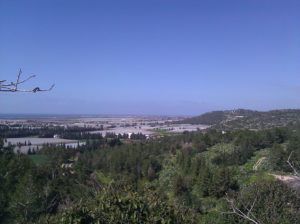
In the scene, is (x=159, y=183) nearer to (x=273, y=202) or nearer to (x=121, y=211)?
(x=273, y=202)

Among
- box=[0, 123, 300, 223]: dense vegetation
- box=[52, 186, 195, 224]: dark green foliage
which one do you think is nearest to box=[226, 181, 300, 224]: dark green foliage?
box=[0, 123, 300, 223]: dense vegetation

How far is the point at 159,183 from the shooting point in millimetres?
37656

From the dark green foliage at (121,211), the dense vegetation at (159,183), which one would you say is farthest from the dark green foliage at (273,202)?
the dark green foliage at (121,211)

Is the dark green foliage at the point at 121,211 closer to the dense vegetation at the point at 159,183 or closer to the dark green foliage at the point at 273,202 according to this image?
the dense vegetation at the point at 159,183

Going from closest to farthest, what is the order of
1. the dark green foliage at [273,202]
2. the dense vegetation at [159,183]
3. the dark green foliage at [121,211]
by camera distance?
the dark green foliage at [121,211] < the dense vegetation at [159,183] < the dark green foliage at [273,202]

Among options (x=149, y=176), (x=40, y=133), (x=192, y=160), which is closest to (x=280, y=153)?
(x=192, y=160)

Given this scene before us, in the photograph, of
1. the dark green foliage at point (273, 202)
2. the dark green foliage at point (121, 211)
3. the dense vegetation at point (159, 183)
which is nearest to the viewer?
the dark green foliage at point (121, 211)

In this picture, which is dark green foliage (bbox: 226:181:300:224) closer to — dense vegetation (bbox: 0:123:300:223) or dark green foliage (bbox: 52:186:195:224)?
dense vegetation (bbox: 0:123:300:223)

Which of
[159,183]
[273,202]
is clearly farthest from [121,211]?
[159,183]

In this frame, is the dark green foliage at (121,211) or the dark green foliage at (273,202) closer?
the dark green foliage at (121,211)

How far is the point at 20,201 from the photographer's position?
21.2m

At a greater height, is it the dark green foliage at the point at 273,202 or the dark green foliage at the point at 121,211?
the dark green foliage at the point at 121,211

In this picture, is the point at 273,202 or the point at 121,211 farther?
the point at 273,202

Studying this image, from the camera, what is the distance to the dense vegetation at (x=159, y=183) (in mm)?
9164
